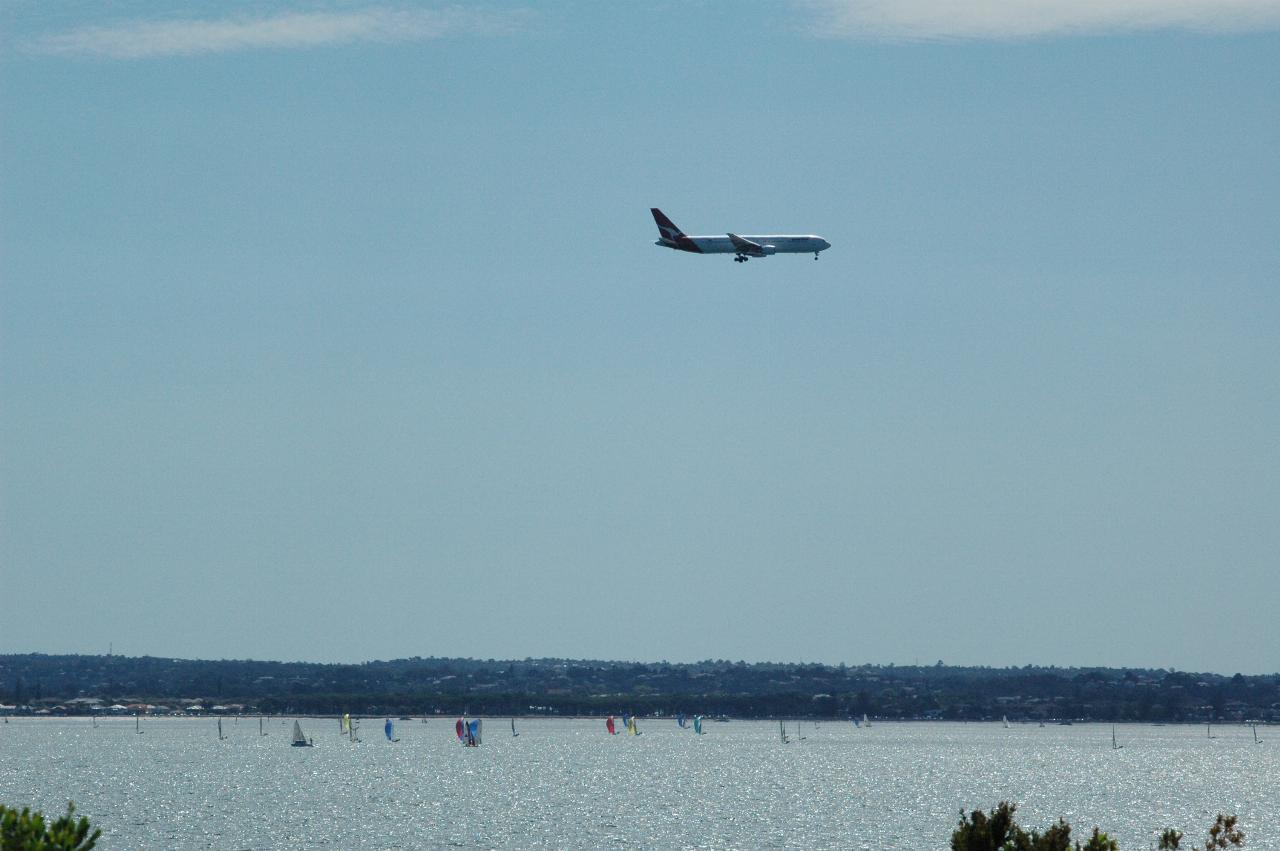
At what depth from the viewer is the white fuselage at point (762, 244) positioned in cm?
15488

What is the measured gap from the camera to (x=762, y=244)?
165 metres

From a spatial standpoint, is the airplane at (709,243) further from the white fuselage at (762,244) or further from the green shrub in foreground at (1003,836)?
the green shrub in foreground at (1003,836)

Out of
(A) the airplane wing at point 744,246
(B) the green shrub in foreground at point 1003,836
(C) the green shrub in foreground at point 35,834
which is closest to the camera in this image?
(C) the green shrub in foreground at point 35,834

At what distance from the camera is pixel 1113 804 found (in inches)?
7830

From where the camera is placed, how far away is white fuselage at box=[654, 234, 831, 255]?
154875mm

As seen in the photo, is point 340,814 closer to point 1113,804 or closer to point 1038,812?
point 1038,812

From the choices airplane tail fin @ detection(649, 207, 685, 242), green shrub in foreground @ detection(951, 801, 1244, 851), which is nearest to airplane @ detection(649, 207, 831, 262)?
airplane tail fin @ detection(649, 207, 685, 242)

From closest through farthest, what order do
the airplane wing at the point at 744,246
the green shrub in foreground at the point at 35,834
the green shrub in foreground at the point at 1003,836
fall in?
the green shrub in foreground at the point at 35,834 → the green shrub in foreground at the point at 1003,836 → the airplane wing at the point at 744,246

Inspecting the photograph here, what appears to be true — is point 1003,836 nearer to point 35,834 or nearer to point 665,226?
point 35,834

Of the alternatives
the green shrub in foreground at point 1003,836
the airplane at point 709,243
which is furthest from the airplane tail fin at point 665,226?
the green shrub in foreground at point 1003,836

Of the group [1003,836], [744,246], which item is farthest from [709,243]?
[1003,836]

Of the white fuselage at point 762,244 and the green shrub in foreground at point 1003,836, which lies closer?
the green shrub in foreground at point 1003,836

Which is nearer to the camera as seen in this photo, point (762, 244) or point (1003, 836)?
point (1003, 836)

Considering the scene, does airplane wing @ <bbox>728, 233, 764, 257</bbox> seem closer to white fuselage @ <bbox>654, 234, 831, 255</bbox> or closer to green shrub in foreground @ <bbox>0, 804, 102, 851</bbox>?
white fuselage @ <bbox>654, 234, 831, 255</bbox>
